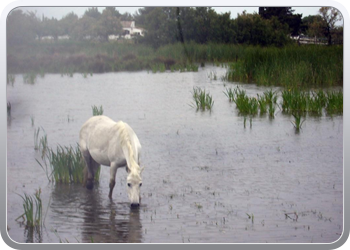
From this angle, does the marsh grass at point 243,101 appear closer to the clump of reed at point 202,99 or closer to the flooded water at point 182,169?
the flooded water at point 182,169

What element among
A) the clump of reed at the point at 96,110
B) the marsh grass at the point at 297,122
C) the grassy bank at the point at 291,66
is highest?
the grassy bank at the point at 291,66

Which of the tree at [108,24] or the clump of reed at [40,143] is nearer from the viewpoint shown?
the tree at [108,24]

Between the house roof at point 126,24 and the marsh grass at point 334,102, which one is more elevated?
the house roof at point 126,24

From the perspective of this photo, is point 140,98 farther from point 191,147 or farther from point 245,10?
point 245,10

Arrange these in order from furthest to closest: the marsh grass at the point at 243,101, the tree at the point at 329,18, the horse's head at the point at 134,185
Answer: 1. the marsh grass at the point at 243,101
2. the horse's head at the point at 134,185
3. the tree at the point at 329,18

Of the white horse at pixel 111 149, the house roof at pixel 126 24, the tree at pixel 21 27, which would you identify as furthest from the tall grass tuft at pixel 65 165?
the house roof at pixel 126 24

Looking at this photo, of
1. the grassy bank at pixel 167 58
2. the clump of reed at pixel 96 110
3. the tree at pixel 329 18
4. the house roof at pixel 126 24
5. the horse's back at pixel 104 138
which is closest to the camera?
the tree at pixel 329 18

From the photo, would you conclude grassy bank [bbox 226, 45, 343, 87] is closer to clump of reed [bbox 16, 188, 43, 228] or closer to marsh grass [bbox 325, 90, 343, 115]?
marsh grass [bbox 325, 90, 343, 115]

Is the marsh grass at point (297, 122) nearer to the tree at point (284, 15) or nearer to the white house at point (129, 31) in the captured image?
the tree at point (284, 15)
